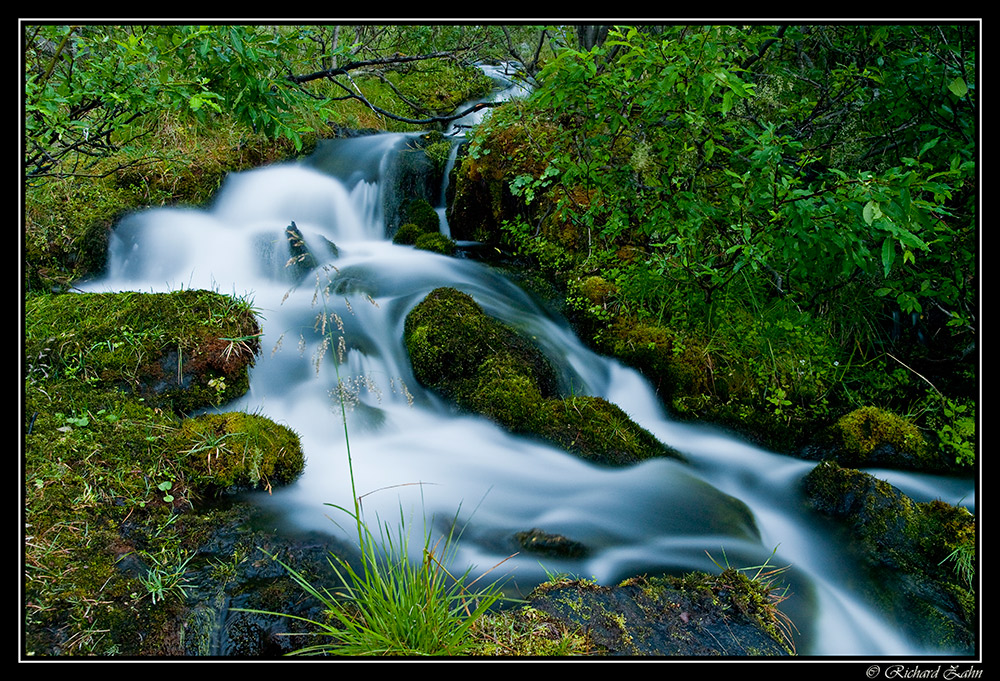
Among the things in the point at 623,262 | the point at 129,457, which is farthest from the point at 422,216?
the point at 129,457

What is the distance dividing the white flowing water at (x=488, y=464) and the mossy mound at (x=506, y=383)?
11 cm

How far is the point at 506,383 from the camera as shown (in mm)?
4027

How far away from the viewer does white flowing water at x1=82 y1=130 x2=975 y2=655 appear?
2.86 meters

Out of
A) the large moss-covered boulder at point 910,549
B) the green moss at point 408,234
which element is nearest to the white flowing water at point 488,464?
the large moss-covered boulder at point 910,549

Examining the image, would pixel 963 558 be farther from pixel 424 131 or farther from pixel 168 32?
pixel 424 131

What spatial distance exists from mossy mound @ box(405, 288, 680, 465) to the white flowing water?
11 centimetres

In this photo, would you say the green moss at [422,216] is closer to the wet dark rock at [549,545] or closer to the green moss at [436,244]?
the green moss at [436,244]

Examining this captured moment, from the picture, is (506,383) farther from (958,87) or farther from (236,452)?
(958,87)

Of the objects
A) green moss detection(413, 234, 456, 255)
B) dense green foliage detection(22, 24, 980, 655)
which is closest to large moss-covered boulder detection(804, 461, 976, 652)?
dense green foliage detection(22, 24, 980, 655)

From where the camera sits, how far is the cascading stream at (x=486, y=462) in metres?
2.87

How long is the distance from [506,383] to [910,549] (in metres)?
2.55

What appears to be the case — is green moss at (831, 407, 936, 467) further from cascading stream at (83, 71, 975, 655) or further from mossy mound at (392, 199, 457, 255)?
mossy mound at (392, 199, 457, 255)
